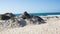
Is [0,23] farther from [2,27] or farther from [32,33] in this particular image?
[32,33]

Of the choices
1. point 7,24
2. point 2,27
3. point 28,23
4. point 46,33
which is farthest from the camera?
point 28,23

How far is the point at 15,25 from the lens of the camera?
27.6 feet

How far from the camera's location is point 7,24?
8.48 meters

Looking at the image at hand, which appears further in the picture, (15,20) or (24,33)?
(15,20)

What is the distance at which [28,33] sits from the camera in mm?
5727

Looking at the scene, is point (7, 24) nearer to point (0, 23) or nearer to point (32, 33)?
point (0, 23)

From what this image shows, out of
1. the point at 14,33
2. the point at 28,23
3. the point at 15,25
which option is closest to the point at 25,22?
the point at 28,23

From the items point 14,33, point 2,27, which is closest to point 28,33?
point 14,33

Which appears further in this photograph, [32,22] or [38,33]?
[32,22]

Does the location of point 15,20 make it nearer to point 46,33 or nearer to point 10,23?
point 10,23

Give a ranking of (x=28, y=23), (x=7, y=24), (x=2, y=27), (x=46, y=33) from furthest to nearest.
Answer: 1. (x=28, y=23)
2. (x=7, y=24)
3. (x=2, y=27)
4. (x=46, y=33)

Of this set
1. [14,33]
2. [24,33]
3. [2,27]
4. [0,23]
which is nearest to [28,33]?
[24,33]

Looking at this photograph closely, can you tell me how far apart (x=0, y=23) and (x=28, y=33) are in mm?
3198

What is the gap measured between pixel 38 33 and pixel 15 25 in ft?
9.67
